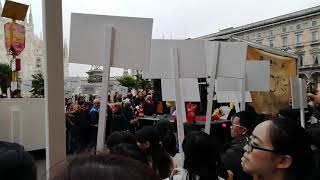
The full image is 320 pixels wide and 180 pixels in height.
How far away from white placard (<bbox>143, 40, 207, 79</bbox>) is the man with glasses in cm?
64

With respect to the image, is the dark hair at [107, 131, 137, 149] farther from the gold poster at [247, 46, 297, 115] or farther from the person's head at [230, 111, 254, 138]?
the gold poster at [247, 46, 297, 115]

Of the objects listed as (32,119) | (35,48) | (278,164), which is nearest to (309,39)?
(35,48)

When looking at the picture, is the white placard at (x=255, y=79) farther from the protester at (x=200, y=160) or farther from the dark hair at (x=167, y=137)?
the protester at (x=200, y=160)

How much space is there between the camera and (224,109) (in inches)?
503

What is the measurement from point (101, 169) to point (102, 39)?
2.67 metres

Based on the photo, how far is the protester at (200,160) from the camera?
9.48 ft

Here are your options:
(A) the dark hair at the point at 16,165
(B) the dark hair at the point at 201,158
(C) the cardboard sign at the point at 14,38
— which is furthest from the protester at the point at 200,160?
(C) the cardboard sign at the point at 14,38

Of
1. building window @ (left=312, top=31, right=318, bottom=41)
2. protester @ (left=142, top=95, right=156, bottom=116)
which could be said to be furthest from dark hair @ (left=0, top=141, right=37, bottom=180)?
building window @ (left=312, top=31, right=318, bottom=41)

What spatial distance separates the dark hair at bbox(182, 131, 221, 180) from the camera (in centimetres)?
289

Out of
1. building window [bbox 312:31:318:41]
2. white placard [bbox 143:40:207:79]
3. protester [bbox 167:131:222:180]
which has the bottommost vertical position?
protester [bbox 167:131:222:180]

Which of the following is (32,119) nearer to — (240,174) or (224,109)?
(224,109)

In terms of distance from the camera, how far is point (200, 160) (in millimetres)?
2990

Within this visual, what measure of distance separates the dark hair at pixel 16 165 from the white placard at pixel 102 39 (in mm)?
1920

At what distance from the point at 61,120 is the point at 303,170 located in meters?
1.41
